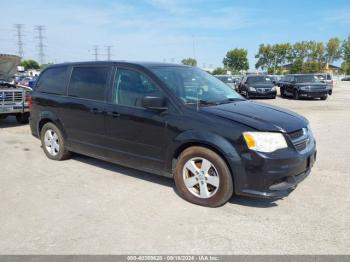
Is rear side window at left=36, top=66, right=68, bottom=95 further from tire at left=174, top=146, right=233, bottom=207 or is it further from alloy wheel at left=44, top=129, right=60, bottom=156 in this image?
tire at left=174, top=146, right=233, bottom=207

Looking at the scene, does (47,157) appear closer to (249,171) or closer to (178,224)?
(178,224)

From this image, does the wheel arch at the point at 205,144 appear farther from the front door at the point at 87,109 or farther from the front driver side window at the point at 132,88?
the front door at the point at 87,109

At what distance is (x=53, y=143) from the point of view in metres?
6.46


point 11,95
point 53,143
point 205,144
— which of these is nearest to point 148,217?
point 205,144

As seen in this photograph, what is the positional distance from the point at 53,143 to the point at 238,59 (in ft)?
295

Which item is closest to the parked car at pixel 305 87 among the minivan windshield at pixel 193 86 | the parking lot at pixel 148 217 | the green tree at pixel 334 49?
the parking lot at pixel 148 217

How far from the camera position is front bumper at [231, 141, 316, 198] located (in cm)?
388

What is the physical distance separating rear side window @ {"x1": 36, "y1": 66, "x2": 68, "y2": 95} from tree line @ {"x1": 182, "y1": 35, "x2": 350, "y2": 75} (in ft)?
214

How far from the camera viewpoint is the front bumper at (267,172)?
3.88m

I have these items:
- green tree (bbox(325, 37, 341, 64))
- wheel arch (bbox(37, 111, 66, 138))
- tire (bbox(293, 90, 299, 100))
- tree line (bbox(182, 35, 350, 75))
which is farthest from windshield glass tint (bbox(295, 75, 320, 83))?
green tree (bbox(325, 37, 341, 64))

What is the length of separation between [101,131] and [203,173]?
1872 mm

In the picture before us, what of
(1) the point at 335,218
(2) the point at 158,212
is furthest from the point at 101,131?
(1) the point at 335,218

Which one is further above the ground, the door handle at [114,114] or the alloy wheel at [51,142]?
the door handle at [114,114]

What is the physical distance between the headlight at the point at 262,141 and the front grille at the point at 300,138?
240 mm
